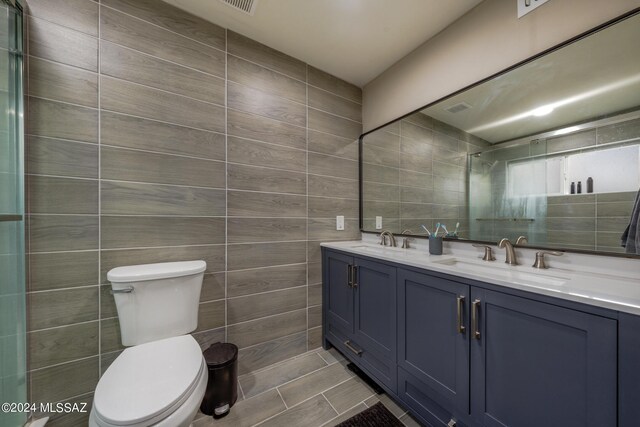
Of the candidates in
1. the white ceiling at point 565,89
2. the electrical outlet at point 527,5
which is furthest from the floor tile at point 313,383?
the electrical outlet at point 527,5

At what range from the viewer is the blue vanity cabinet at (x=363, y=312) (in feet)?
4.54

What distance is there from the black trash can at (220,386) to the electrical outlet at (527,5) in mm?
2470

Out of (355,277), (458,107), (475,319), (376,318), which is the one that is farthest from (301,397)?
(458,107)

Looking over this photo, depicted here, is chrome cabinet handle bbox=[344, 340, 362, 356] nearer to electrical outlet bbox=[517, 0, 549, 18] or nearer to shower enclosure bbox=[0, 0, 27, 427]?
shower enclosure bbox=[0, 0, 27, 427]

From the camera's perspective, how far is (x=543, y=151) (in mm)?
1196

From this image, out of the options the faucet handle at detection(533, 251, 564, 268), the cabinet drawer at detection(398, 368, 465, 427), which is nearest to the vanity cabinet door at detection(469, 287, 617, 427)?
the cabinet drawer at detection(398, 368, 465, 427)

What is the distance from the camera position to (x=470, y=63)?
4.81ft

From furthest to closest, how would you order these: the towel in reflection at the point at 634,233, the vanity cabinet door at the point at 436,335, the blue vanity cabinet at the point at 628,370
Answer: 1. the vanity cabinet door at the point at 436,335
2. the towel in reflection at the point at 634,233
3. the blue vanity cabinet at the point at 628,370

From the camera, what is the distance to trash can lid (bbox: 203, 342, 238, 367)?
4.42 ft

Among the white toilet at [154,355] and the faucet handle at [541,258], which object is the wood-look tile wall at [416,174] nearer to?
the faucet handle at [541,258]

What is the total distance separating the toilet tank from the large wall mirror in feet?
5.28

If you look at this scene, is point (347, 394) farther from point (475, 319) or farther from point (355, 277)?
point (475, 319)

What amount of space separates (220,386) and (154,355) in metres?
0.46

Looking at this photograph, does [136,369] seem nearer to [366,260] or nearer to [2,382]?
[2,382]
